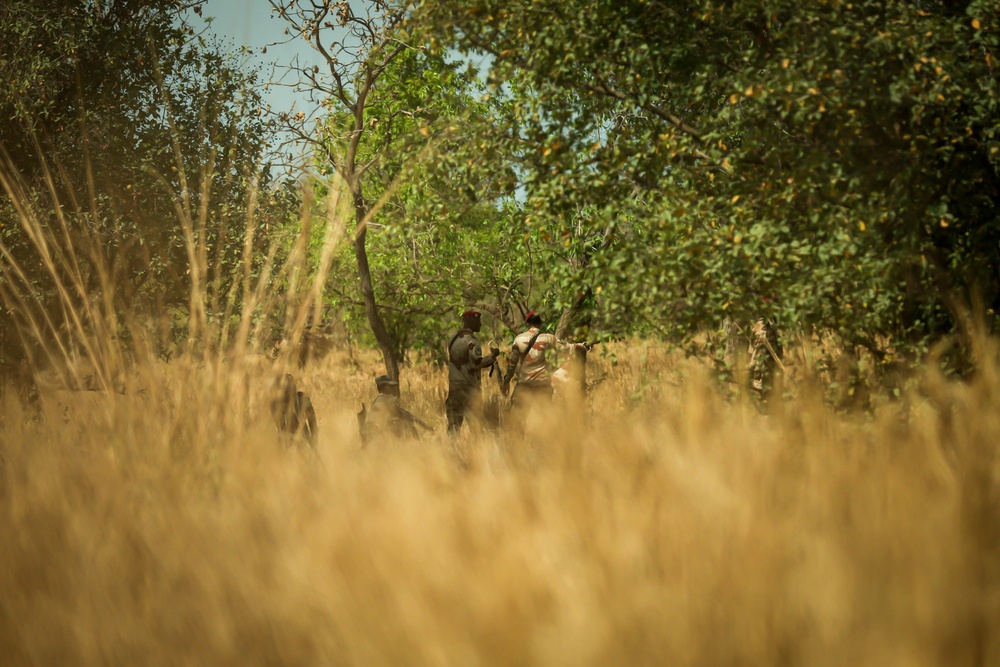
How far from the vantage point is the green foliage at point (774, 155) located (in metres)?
4.60

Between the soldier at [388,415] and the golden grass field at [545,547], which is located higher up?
the golden grass field at [545,547]

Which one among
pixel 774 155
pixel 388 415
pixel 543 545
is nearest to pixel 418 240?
pixel 388 415

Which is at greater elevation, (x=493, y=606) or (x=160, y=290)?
(x=160, y=290)

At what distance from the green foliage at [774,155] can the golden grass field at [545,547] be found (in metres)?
1.27

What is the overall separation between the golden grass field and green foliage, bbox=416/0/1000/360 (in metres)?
1.27

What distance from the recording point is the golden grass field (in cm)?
204

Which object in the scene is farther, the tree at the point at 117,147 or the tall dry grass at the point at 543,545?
the tree at the point at 117,147

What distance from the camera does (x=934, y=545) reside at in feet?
7.04

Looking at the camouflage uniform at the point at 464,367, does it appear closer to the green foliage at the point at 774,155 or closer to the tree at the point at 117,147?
the tree at the point at 117,147

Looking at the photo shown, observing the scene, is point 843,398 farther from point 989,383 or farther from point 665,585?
point 665,585

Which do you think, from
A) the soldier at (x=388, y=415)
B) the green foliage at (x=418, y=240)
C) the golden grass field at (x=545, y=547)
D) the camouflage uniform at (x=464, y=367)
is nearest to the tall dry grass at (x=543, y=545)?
the golden grass field at (x=545, y=547)

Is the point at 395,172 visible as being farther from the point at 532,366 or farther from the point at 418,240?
the point at 532,366

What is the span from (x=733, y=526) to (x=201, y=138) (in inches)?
414

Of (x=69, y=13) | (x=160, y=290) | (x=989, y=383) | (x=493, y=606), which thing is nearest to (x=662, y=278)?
(x=989, y=383)
